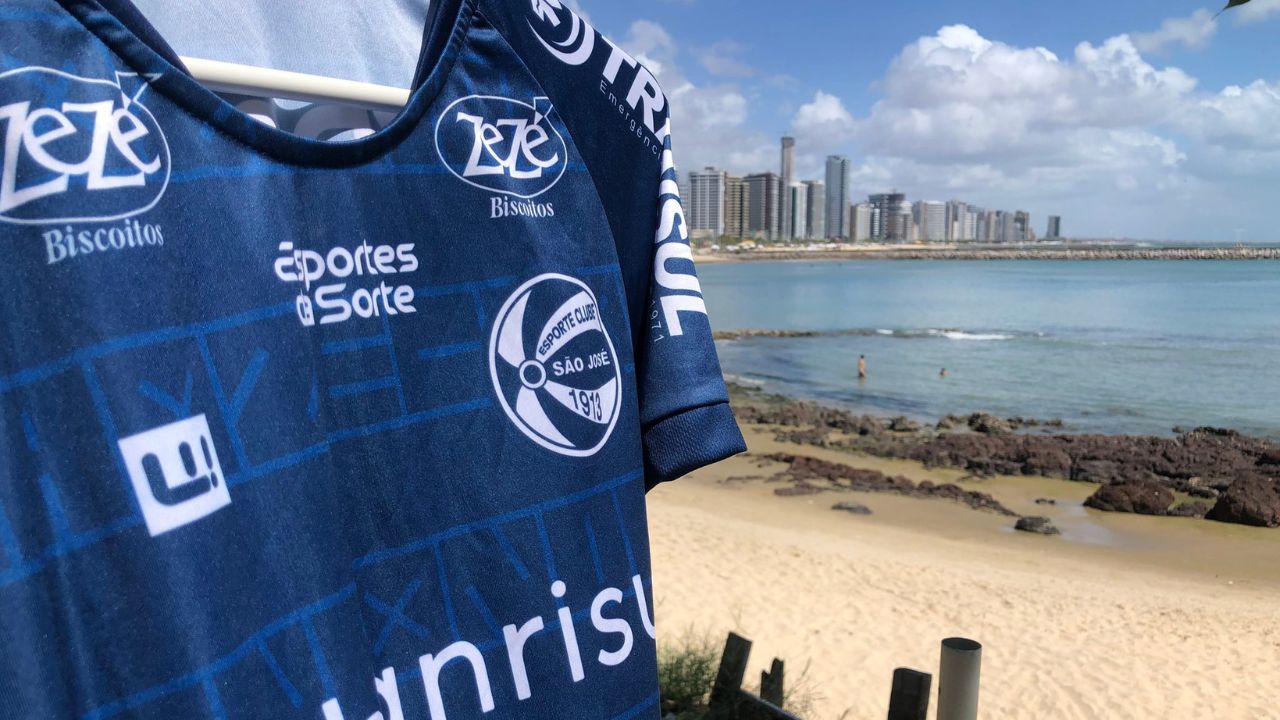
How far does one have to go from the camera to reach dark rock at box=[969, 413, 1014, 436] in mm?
19638

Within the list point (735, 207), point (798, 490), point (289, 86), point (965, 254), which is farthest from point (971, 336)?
point (965, 254)

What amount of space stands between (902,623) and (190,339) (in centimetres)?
767

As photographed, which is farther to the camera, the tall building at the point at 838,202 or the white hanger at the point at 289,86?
the tall building at the point at 838,202

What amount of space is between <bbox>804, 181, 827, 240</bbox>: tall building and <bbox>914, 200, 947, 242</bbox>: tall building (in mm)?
27864

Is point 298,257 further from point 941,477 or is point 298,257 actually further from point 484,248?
point 941,477

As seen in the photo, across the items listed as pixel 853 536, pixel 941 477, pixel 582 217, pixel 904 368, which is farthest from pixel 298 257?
pixel 904 368

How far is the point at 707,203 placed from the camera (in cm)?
13425

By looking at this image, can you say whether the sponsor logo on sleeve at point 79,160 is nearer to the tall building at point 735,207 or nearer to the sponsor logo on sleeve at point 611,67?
the sponsor logo on sleeve at point 611,67

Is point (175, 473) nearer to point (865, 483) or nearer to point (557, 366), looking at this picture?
point (557, 366)

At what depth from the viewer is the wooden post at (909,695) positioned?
8.50 ft

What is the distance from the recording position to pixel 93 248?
760 millimetres

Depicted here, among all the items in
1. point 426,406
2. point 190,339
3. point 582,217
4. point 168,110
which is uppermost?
point 168,110

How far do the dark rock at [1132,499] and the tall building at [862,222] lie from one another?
174m

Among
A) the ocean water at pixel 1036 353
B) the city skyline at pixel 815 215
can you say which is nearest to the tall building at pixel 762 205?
the city skyline at pixel 815 215
